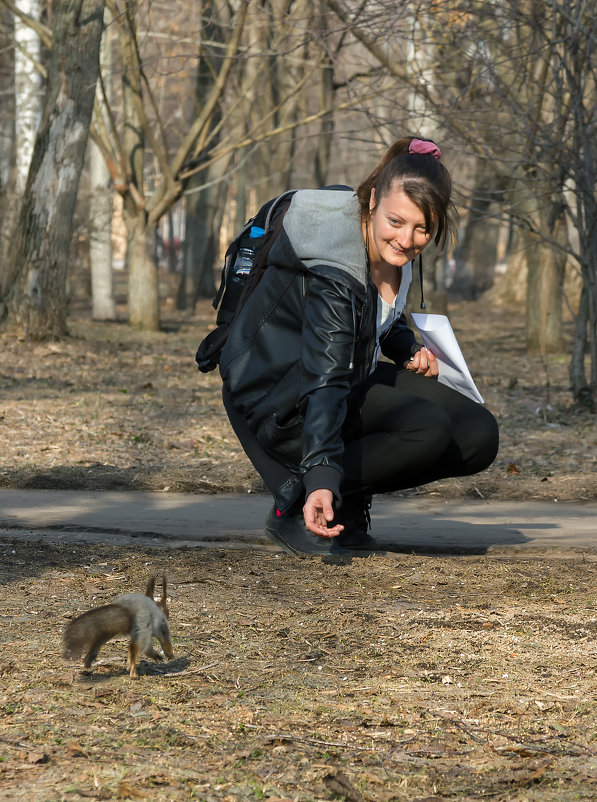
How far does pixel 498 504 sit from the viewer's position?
567cm

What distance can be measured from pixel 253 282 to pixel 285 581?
45.3 inches

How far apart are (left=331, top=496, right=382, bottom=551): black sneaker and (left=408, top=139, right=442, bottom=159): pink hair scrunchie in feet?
4.82

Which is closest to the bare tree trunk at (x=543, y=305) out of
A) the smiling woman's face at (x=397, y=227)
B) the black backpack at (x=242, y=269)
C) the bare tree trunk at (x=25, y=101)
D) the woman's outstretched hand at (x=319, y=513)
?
the bare tree trunk at (x=25, y=101)

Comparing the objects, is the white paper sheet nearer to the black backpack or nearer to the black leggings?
the black leggings

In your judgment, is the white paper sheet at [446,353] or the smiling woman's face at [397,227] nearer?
the smiling woman's face at [397,227]

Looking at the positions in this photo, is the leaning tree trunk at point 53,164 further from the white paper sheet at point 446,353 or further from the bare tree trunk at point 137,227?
the white paper sheet at point 446,353

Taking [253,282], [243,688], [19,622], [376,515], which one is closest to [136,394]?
[376,515]

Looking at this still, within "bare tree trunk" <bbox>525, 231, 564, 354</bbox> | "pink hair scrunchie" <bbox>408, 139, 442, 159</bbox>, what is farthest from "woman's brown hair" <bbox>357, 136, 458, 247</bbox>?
"bare tree trunk" <bbox>525, 231, 564, 354</bbox>

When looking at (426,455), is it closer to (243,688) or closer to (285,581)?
(285,581)

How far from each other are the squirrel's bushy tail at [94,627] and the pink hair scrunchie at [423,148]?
75.8 inches

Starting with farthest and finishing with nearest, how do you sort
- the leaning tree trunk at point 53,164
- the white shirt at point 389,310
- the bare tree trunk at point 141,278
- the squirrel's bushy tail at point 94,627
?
the bare tree trunk at point 141,278
the leaning tree trunk at point 53,164
the white shirt at point 389,310
the squirrel's bushy tail at point 94,627

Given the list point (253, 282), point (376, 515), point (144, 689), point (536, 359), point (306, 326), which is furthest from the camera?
point (536, 359)

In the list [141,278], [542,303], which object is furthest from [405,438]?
[141,278]

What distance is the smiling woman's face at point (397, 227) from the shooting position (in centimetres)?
369
